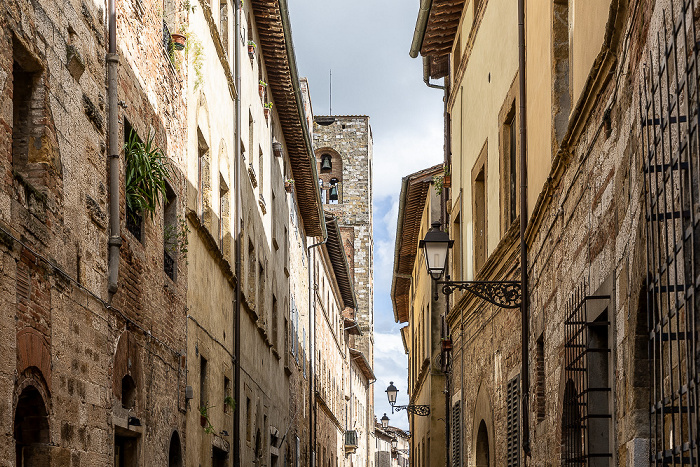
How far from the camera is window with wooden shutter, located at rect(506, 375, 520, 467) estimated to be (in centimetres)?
1088

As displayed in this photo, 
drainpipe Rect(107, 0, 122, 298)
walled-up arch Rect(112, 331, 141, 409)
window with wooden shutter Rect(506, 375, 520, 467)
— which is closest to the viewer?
drainpipe Rect(107, 0, 122, 298)

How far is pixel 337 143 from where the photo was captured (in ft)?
185

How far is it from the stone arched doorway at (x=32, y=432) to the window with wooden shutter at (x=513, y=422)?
5.04 m

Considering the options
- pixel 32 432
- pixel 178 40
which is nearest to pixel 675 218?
pixel 32 432

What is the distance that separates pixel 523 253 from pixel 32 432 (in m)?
4.97

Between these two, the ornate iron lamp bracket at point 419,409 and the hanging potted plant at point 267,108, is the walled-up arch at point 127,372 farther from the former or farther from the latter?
the ornate iron lamp bracket at point 419,409

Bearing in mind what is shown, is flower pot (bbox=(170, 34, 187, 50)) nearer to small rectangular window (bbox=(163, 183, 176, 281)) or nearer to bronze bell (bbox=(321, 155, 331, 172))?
small rectangular window (bbox=(163, 183, 176, 281))

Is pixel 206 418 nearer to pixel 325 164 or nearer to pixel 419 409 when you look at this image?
pixel 419 409

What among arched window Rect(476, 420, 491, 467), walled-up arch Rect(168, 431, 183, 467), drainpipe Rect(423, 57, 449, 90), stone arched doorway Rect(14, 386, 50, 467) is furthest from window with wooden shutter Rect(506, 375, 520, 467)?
drainpipe Rect(423, 57, 449, 90)

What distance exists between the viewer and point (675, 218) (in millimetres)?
4477

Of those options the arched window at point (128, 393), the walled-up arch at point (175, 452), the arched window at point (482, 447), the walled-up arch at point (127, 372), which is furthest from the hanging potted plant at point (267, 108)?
the arched window at point (128, 393)

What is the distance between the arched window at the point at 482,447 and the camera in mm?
14055

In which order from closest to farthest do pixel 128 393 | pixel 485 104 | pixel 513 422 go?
1. pixel 128 393
2. pixel 513 422
3. pixel 485 104

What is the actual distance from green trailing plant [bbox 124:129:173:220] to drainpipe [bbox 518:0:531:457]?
350 cm
